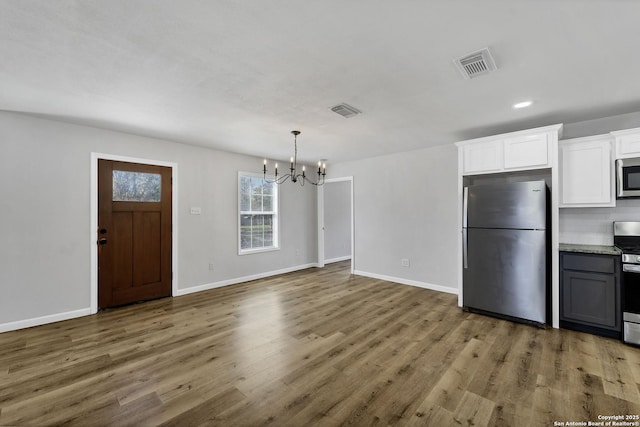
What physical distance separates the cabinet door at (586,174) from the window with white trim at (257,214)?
15.9 feet

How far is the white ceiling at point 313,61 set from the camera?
64.8 inches

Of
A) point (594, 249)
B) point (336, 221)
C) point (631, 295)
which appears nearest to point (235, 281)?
point (336, 221)

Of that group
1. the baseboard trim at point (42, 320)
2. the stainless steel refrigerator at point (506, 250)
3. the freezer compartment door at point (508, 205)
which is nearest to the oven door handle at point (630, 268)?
the stainless steel refrigerator at point (506, 250)

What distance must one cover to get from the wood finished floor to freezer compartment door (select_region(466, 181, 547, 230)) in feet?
4.06

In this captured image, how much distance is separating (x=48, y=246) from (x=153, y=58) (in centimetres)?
300

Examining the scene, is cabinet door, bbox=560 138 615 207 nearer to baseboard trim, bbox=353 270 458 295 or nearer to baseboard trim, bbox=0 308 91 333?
baseboard trim, bbox=353 270 458 295

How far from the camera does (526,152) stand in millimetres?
3436

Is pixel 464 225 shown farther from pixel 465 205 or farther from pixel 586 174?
pixel 586 174

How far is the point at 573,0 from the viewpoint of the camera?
156 cm

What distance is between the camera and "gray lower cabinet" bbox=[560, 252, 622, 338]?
2.88 metres

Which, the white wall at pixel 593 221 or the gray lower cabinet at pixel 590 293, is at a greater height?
the white wall at pixel 593 221

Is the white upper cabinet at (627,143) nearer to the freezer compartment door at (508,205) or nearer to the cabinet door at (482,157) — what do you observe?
the freezer compartment door at (508,205)

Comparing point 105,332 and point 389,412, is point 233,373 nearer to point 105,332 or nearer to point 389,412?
point 389,412

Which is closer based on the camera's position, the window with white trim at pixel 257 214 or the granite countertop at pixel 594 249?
the granite countertop at pixel 594 249
